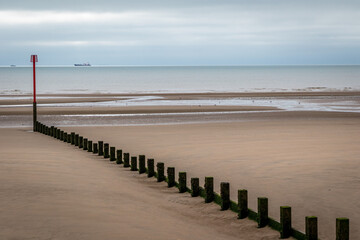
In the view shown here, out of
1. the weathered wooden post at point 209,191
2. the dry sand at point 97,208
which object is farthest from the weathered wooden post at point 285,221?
the weathered wooden post at point 209,191

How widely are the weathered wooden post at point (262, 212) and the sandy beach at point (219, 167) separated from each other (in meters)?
0.16

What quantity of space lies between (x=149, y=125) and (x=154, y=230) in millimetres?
20093

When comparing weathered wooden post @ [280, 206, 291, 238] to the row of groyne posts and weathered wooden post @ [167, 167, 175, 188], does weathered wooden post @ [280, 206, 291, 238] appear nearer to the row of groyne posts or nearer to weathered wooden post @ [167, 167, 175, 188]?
the row of groyne posts

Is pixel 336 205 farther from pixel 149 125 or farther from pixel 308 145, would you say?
pixel 149 125

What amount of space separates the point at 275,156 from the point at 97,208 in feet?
28.1

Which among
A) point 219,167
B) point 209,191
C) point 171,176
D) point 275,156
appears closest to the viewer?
point 209,191

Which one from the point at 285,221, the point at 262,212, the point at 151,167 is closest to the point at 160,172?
the point at 151,167

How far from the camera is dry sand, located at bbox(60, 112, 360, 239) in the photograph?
1152 centimetres

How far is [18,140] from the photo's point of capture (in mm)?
21125

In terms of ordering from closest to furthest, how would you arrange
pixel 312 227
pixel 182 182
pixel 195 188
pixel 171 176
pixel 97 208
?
1. pixel 312 227
2. pixel 97 208
3. pixel 195 188
4. pixel 182 182
5. pixel 171 176

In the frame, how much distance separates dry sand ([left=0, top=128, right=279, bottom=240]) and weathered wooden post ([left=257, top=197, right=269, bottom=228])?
0.37 feet

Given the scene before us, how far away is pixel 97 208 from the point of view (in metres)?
9.70

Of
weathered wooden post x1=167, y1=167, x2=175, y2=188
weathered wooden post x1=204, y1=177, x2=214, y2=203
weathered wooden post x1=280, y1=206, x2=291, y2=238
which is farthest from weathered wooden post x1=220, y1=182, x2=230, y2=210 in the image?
weathered wooden post x1=167, y1=167, x2=175, y2=188

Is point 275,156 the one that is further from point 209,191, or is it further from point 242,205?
point 242,205
